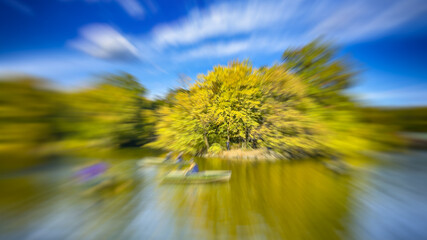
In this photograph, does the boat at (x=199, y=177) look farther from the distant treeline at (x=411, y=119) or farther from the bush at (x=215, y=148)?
the distant treeline at (x=411, y=119)

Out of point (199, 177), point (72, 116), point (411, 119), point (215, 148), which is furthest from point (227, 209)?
point (411, 119)

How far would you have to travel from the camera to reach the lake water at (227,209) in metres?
4.36

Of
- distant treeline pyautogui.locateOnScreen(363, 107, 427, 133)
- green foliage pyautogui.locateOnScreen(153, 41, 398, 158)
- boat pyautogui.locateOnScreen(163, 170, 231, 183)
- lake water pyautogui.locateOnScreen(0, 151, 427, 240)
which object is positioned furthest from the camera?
distant treeline pyautogui.locateOnScreen(363, 107, 427, 133)

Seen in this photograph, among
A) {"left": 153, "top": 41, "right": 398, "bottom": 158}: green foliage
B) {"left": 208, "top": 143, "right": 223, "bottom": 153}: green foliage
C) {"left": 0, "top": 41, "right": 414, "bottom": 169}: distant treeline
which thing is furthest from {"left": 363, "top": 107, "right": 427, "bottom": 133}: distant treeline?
{"left": 208, "top": 143, "right": 223, "bottom": 153}: green foliage

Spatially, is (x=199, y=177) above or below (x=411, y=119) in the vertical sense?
below

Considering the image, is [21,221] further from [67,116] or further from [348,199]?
[67,116]

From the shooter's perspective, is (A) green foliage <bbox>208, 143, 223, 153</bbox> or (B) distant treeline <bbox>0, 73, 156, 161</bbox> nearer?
(B) distant treeline <bbox>0, 73, 156, 161</bbox>

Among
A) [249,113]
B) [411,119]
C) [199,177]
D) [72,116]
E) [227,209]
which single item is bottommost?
[227,209]

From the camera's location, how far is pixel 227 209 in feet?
17.5

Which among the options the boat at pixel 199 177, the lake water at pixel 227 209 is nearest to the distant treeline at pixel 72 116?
the lake water at pixel 227 209

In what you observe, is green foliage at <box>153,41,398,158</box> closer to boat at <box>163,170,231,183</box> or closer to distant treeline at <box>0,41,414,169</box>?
distant treeline at <box>0,41,414,169</box>

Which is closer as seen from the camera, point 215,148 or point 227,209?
point 227,209

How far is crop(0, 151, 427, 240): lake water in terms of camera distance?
14.3 feet

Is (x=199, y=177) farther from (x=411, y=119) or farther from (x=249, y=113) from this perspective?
(x=411, y=119)
